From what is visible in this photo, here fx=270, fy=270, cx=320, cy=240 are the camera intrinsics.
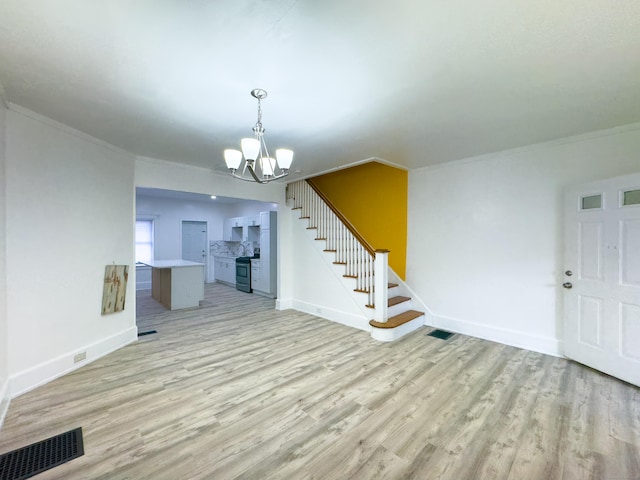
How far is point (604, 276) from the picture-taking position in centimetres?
286

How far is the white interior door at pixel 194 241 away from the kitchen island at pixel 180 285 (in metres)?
2.77

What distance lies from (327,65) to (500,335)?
158 inches

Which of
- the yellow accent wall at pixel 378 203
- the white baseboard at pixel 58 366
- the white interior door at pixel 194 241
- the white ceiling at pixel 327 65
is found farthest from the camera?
the white interior door at pixel 194 241

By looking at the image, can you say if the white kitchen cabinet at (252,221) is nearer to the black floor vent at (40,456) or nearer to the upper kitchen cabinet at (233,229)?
the upper kitchen cabinet at (233,229)

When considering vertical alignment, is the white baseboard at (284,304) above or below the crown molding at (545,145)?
below

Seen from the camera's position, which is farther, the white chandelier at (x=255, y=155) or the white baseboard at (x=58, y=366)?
the white baseboard at (x=58, y=366)

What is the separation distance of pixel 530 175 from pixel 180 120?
4193mm

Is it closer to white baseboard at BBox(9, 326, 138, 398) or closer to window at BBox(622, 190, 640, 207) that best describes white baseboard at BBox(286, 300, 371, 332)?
white baseboard at BBox(9, 326, 138, 398)

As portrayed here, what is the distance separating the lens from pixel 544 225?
341 centimetres

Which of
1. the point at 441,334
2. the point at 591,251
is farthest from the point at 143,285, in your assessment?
the point at 591,251

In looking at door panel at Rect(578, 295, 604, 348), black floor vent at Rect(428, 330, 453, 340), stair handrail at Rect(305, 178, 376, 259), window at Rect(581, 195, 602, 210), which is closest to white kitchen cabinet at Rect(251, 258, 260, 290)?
stair handrail at Rect(305, 178, 376, 259)

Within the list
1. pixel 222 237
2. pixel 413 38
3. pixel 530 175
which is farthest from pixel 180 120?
pixel 222 237

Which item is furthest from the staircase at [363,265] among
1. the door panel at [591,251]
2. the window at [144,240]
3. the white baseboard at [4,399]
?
the window at [144,240]

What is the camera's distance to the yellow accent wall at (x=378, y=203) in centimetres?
489
